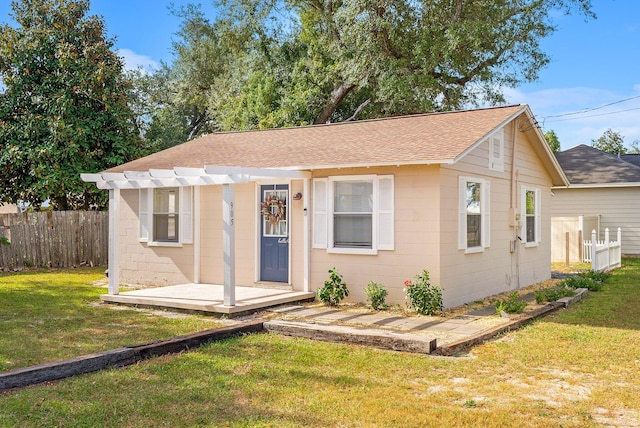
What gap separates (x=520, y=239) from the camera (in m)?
13.6

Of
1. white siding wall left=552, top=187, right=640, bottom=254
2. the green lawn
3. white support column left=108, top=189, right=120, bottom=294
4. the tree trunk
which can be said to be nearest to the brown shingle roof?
white support column left=108, top=189, right=120, bottom=294

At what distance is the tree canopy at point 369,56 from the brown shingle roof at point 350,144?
7.32 m

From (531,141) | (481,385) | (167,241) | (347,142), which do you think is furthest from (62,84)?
(481,385)

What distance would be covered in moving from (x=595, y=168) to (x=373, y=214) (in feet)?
52.8

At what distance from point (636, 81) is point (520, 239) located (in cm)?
1777

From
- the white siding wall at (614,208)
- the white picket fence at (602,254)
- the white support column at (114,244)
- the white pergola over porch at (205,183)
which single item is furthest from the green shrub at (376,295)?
the white siding wall at (614,208)

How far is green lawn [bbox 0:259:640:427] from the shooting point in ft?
16.1

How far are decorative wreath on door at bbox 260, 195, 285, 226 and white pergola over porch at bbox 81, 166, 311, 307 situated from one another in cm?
43

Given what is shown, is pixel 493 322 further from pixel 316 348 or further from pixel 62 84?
pixel 62 84

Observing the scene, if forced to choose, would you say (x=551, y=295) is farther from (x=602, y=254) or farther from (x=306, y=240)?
(x=602, y=254)

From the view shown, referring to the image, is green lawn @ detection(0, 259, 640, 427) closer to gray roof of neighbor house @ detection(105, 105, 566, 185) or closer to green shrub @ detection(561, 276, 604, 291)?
gray roof of neighbor house @ detection(105, 105, 566, 185)

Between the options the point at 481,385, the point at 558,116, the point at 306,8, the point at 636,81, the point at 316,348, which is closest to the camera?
the point at 481,385

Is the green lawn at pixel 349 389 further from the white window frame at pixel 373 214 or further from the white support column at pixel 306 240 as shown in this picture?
the white support column at pixel 306 240

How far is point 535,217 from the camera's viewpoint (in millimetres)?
14680
